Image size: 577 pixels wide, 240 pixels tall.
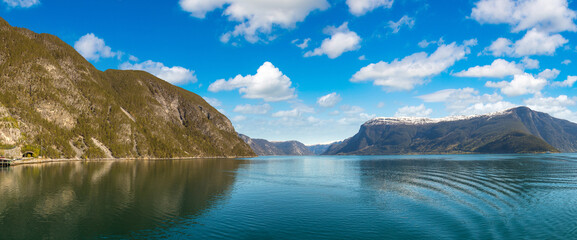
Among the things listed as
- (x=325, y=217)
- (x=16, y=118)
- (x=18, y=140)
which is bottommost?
(x=325, y=217)

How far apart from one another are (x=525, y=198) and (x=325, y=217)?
4344 cm

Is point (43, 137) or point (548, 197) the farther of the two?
point (43, 137)

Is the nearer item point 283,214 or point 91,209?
point 283,214

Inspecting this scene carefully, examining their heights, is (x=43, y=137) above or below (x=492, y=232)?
above

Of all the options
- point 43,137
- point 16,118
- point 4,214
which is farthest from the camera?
point 43,137

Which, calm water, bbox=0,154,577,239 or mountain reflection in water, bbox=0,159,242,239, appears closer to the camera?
calm water, bbox=0,154,577,239

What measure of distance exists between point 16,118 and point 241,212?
680 feet

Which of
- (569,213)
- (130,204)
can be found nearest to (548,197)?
(569,213)

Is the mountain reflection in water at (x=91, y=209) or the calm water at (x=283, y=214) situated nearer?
the calm water at (x=283, y=214)

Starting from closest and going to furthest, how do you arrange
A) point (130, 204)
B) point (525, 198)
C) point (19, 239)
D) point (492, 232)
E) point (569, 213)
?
point (19, 239), point (492, 232), point (569, 213), point (130, 204), point (525, 198)

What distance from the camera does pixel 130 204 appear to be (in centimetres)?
5031

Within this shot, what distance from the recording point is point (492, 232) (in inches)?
1383

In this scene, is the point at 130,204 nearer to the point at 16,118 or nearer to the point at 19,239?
the point at 19,239

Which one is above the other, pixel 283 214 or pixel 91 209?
pixel 91 209
